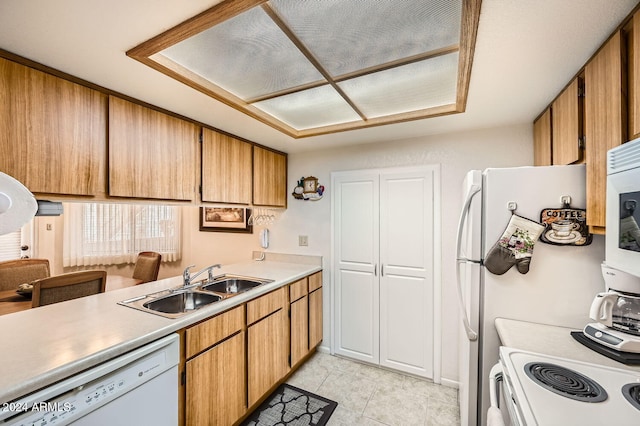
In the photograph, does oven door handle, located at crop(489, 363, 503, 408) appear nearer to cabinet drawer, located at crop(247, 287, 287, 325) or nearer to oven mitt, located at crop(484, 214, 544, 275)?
oven mitt, located at crop(484, 214, 544, 275)

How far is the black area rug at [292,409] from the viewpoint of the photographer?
6.11 ft

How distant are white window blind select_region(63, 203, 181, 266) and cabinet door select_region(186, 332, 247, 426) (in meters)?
2.73

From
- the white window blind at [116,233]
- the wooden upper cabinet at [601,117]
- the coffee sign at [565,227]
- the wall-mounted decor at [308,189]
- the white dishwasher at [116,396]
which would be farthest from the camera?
the white window blind at [116,233]

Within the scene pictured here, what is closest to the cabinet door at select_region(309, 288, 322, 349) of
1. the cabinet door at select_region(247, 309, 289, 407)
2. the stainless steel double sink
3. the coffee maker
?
the cabinet door at select_region(247, 309, 289, 407)

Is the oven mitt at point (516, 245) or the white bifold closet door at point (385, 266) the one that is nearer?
the oven mitt at point (516, 245)

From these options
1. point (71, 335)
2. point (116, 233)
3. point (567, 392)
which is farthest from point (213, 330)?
point (116, 233)

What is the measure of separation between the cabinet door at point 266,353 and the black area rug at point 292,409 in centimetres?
13

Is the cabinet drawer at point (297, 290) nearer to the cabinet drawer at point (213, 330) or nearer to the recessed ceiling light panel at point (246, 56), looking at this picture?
the cabinet drawer at point (213, 330)

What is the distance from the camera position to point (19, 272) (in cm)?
265

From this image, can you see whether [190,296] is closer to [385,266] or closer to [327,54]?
[385,266]

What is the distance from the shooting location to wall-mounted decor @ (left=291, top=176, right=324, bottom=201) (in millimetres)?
2820

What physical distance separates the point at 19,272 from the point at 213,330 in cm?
260

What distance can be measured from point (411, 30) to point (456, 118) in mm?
1071

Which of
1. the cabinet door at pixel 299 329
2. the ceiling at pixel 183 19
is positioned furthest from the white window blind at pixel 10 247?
the cabinet door at pixel 299 329
